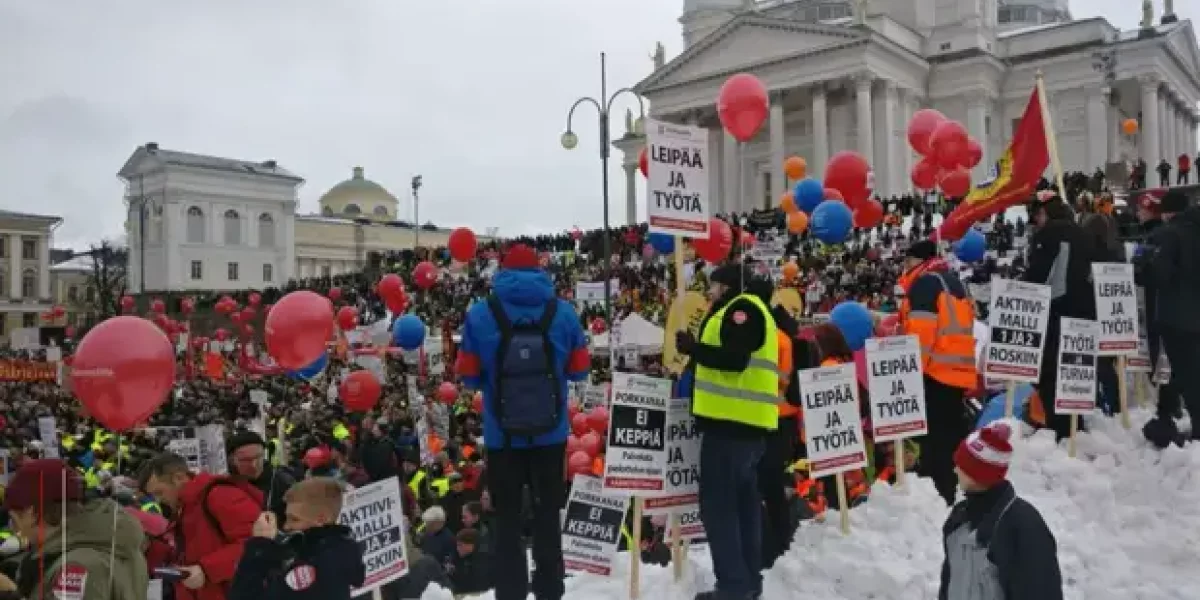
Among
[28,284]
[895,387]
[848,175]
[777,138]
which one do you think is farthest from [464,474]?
[28,284]

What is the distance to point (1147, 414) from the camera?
8.62 meters

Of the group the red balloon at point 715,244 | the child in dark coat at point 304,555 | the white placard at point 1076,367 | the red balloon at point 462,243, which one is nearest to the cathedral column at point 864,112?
the red balloon at point 462,243

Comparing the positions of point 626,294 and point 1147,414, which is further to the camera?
point 626,294

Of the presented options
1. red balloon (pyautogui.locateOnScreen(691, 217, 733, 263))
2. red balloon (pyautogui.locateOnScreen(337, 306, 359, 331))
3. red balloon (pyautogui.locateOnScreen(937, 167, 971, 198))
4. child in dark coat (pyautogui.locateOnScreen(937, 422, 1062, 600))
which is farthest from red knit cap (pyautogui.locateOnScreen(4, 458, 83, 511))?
red balloon (pyautogui.locateOnScreen(337, 306, 359, 331))

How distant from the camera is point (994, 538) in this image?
4074mm

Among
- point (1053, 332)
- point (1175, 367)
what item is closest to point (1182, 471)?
point (1175, 367)

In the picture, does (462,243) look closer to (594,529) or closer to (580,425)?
(580,425)

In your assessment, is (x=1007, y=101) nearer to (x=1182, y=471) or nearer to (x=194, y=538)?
(x=1182, y=471)

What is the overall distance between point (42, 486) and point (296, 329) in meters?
3.91

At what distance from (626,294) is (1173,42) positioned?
129 feet

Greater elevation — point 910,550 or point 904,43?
point 904,43

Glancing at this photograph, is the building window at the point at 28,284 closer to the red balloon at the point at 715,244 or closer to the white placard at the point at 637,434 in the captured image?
the red balloon at the point at 715,244

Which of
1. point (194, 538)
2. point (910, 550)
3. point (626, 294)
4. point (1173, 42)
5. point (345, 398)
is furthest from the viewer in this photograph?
point (1173, 42)

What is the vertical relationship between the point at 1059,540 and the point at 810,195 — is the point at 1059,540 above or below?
below
